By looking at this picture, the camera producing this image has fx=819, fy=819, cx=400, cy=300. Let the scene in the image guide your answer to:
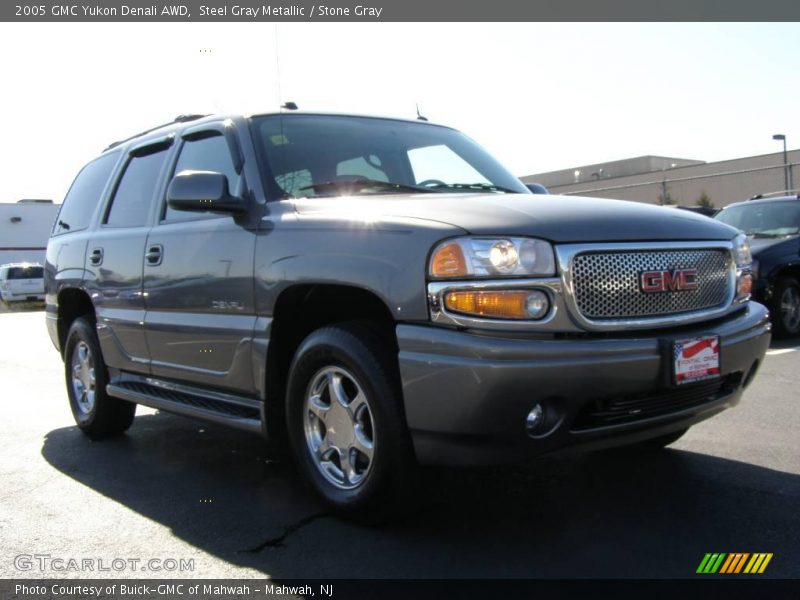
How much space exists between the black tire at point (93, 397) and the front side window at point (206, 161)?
134cm

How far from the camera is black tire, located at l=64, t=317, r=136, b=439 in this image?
5.56m

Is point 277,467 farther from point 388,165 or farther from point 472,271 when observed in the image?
point 472,271

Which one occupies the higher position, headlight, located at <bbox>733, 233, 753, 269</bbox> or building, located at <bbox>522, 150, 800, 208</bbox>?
building, located at <bbox>522, 150, 800, 208</bbox>

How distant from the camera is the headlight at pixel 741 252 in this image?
12.5 ft

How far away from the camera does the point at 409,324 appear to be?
3.16 metres

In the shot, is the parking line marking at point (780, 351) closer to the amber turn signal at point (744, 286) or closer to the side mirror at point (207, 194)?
the amber turn signal at point (744, 286)

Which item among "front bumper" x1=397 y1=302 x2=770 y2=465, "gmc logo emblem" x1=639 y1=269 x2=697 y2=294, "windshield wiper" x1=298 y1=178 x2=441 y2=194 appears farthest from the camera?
"windshield wiper" x1=298 y1=178 x2=441 y2=194

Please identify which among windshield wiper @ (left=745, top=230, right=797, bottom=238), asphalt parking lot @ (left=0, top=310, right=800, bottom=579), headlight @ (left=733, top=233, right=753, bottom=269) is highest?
windshield wiper @ (left=745, top=230, right=797, bottom=238)

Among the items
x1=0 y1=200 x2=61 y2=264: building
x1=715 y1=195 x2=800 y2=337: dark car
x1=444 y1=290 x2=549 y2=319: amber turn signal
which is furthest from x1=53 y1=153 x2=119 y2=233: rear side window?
x1=0 y1=200 x2=61 y2=264: building

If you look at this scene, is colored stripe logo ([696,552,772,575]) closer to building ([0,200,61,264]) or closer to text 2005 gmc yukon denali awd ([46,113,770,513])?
text 2005 gmc yukon denali awd ([46,113,770,513])

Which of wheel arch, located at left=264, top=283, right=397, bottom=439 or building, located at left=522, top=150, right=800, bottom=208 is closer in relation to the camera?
wheel arch, located at left=264, top=283, right=397, bottom=439

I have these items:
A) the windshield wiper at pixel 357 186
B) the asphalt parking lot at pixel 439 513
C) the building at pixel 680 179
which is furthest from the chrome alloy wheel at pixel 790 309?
the building at pixel 680 179

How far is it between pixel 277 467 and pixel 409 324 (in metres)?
1.84

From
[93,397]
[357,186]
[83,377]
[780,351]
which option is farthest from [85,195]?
[780,351]
